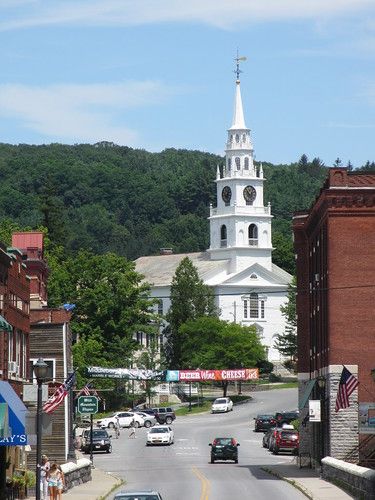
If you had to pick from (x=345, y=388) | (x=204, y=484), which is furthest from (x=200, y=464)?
(x=345, y=388)

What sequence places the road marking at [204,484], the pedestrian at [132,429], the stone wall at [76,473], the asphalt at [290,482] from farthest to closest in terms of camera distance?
the pedestrian at [132,429] → the stone wall at [76,473] → the asphalt at [290,482] → the road marking at [204,484]

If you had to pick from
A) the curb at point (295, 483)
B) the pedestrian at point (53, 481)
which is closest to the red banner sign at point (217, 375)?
the curb at point (295, 483)

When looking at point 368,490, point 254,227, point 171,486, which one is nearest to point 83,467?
point 171,486

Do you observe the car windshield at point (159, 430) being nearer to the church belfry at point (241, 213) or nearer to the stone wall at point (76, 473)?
the stone wall at point (76, 473)

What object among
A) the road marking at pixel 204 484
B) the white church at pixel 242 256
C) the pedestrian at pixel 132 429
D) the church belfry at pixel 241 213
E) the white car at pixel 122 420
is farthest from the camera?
the church belfry at pixel 241 213

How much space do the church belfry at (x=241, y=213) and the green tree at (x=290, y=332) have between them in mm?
13776

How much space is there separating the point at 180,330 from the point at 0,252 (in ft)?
344

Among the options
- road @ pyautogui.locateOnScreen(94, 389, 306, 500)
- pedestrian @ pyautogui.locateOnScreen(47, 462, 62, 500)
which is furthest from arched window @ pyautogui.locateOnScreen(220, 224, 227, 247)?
pedestrian @ pyautogui.locateOnScreen(47, 462, 62, 500)

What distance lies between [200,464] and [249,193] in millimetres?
119215

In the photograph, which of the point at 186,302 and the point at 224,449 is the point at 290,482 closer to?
the point at 224,449

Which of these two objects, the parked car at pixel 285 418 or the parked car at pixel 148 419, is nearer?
the parked car at pixel 285 418

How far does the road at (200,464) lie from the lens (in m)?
54.9

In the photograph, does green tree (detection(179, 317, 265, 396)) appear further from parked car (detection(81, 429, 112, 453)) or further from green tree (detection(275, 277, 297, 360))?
parked car (detection(81, 429, 112, 453))

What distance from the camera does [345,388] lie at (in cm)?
5900
